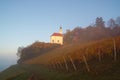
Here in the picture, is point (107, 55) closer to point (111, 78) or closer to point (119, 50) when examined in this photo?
point (119, 50)

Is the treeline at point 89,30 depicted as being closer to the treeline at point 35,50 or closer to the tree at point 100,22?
the tree at point 100,22

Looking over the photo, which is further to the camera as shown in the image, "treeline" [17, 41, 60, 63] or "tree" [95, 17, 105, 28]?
"tree" [95, 17, 105, 28]

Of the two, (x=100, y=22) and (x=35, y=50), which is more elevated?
(x=100, y=22)

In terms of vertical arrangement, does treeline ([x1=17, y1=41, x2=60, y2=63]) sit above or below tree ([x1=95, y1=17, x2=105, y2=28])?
below

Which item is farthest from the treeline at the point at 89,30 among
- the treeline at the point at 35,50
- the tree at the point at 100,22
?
the treeline at the point at 35,50

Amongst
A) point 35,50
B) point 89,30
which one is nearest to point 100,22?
point 89,30

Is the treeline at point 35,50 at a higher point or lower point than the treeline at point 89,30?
lower

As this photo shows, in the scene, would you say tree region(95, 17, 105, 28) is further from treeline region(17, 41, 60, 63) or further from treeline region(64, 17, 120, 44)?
treeline region(17, 41, 60, 63)

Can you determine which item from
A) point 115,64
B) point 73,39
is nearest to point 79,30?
point 73,39

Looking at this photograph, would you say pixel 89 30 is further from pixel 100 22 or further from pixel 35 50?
pixel 35 50

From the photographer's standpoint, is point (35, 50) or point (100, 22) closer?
point (35, 50)

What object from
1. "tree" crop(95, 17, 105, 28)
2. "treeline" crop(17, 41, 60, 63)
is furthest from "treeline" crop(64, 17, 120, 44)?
"treeline" crop(17, 41, 60, 63)

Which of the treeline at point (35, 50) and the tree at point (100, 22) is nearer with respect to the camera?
the treeline at point (35, 50)

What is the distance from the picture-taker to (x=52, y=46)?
10431cm
